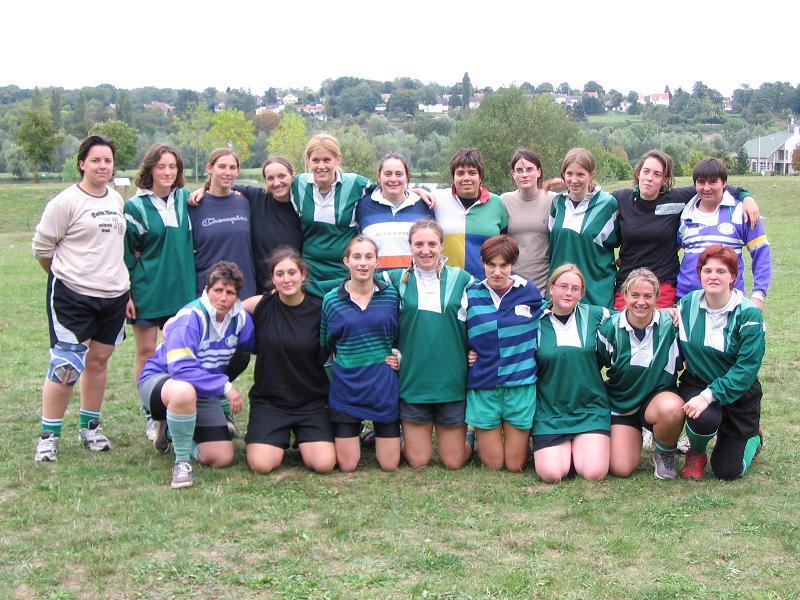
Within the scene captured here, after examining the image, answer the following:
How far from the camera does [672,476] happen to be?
5715 millimetres

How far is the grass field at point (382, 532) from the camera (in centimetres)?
410

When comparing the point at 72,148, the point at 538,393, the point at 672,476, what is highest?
the point at 72,148

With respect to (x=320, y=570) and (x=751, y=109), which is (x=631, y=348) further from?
(x=751, y=109)

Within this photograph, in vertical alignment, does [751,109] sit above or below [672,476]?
above

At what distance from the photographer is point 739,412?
5.73m

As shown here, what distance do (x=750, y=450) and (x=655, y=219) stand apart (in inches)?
69.9

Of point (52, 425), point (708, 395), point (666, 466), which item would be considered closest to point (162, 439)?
point (52, 425)

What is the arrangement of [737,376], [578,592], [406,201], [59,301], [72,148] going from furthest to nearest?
[72,148] → [406,201] → [59,301] → [737,376] → [578,592]

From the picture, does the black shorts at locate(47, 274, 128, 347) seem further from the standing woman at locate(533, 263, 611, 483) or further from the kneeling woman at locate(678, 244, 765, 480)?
the kneeling woman at locate(678, 244, 765, 480)

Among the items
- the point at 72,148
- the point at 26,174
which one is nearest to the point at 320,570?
the point at 26,174

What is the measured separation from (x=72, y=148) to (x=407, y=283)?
8372 cm

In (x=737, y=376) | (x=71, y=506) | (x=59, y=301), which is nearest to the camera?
(x=71, y=506)

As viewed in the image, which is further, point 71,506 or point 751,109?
point 751,109

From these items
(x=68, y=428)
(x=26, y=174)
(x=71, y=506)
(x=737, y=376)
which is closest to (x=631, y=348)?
(x=737, y=376)
